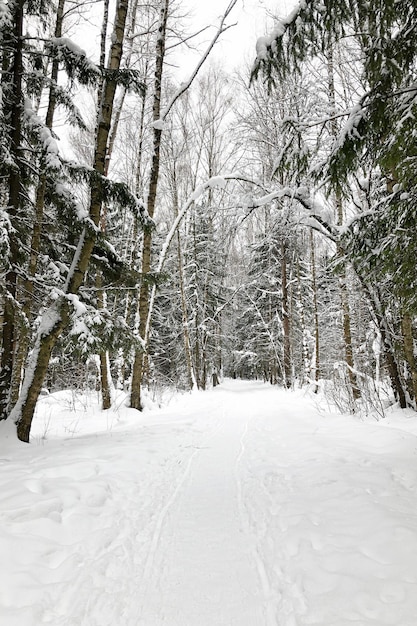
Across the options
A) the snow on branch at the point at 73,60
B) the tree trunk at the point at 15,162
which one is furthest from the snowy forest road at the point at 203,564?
the snow on branch at the point at 73,60

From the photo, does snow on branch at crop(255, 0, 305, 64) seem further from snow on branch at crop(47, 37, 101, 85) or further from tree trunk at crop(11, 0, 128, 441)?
snow on branch at crop(47, 37, 101, 85)

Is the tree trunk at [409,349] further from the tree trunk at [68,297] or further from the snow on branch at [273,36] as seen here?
the tree trunk at [68,297]

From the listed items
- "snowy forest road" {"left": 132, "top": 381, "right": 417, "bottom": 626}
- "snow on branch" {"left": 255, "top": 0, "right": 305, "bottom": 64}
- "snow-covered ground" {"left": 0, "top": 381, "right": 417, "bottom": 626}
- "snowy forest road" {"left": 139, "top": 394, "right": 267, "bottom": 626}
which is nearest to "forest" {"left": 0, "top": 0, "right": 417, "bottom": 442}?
"snow on branch" {"left": 255, "top": 0, "right": 305, "bottom": 64}

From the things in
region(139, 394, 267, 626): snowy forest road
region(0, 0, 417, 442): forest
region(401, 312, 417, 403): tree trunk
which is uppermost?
region(0, 0, 417, 442): forest

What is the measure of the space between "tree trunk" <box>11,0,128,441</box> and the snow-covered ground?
1.51ft

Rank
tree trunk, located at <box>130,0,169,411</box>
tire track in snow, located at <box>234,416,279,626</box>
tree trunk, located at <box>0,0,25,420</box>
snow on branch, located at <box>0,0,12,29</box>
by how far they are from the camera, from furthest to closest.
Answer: tree trunk, located at <box>130,0,169,411</box> → tree trunk, located at <box>0,0,25,420</box> → snow on branch, located at <box>0,0,12,29</box> → tire track in snow, located at <box>234,416,279,626</box>

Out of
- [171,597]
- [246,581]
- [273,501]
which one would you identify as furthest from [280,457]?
[171,597]

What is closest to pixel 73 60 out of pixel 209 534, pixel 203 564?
pixel 209 534

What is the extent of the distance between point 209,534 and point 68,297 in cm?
395

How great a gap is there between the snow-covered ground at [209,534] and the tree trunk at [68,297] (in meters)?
0.46

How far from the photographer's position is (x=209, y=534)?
3090 millimetres

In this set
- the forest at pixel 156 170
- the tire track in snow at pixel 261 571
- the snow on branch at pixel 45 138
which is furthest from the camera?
the snow on branch at pixel 45 138

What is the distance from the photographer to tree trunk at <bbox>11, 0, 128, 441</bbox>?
549 centimetres

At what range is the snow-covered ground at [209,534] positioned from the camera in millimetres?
2139
